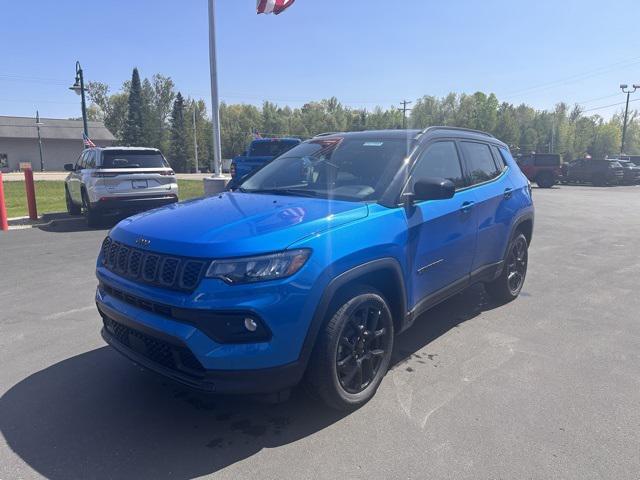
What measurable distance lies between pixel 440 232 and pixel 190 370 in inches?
86.2

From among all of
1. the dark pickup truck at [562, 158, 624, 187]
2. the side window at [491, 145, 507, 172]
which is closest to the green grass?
the side window at [491, 145, 507, 172]

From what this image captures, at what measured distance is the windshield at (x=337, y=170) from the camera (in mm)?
3531

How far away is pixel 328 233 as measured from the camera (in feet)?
9.18

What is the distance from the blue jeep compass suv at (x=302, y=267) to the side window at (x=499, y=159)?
3.11 ft

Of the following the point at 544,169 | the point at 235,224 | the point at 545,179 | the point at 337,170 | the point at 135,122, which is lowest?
the point at 545,179

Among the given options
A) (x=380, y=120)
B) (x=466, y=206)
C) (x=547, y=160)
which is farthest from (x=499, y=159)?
(x=380, y=120)

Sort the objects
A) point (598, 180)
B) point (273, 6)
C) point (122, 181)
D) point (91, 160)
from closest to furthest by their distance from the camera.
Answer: point (122, 181), point (91, 160), point (273, 6), point (598, 180)

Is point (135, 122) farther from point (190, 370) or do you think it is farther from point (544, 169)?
point (190, 370)

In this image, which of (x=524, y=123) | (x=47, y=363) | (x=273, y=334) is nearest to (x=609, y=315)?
(x=273, y=334)

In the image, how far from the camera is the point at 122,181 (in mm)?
10328

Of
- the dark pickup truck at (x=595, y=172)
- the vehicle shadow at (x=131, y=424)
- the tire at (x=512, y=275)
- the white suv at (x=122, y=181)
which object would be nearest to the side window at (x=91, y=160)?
the white suv at (x=122, y=181)

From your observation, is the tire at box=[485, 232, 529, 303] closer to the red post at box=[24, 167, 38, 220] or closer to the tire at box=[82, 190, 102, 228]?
the tire at box=[82, 190, 102, 228]

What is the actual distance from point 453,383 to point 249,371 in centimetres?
173

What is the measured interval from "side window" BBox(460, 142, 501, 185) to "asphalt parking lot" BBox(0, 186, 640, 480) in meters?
1.49
